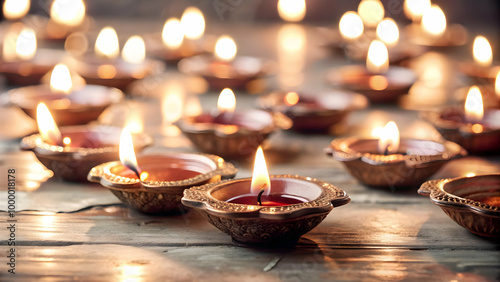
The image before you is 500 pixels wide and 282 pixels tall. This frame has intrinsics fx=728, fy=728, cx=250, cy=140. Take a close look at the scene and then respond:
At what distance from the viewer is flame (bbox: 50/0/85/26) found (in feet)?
14.1

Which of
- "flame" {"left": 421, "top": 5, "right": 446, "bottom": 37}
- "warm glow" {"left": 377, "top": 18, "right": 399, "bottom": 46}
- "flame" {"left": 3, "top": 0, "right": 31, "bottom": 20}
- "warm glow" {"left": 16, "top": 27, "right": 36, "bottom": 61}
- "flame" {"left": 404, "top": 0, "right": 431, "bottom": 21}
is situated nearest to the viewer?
"warm glow" {"left": 16, "top": 27, "right": 36, "bottom": 61}

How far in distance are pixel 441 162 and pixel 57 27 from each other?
3054 millimetres

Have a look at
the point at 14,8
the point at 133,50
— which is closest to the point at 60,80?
the point at 133,50

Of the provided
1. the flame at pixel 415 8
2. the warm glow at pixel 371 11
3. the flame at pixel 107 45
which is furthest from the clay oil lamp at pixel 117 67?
the flame at pixel 415 8

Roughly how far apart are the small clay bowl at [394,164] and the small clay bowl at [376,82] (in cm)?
81

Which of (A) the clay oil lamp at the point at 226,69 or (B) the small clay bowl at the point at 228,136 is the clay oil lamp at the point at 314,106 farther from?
(A) the clay oil lamp at the point at 226,69

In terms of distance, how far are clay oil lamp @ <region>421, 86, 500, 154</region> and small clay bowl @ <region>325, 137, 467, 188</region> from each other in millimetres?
191

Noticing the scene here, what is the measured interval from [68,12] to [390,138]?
327 cm

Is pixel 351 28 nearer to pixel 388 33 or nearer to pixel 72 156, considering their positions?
pixel 388 33

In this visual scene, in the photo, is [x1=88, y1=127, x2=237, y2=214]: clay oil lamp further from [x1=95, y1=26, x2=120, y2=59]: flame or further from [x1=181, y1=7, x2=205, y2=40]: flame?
[x1=181, y1=7, x2=205, y2=40]: flame

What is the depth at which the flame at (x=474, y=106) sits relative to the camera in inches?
72.0

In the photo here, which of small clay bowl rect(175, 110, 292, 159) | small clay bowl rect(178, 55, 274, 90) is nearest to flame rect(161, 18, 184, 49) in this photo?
small clay bowl rect(178, 55, 274, 90)

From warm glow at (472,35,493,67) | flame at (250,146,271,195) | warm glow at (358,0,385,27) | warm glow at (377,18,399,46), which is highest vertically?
warm glow at (358,0,385,27)

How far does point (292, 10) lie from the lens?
4.82 metres
